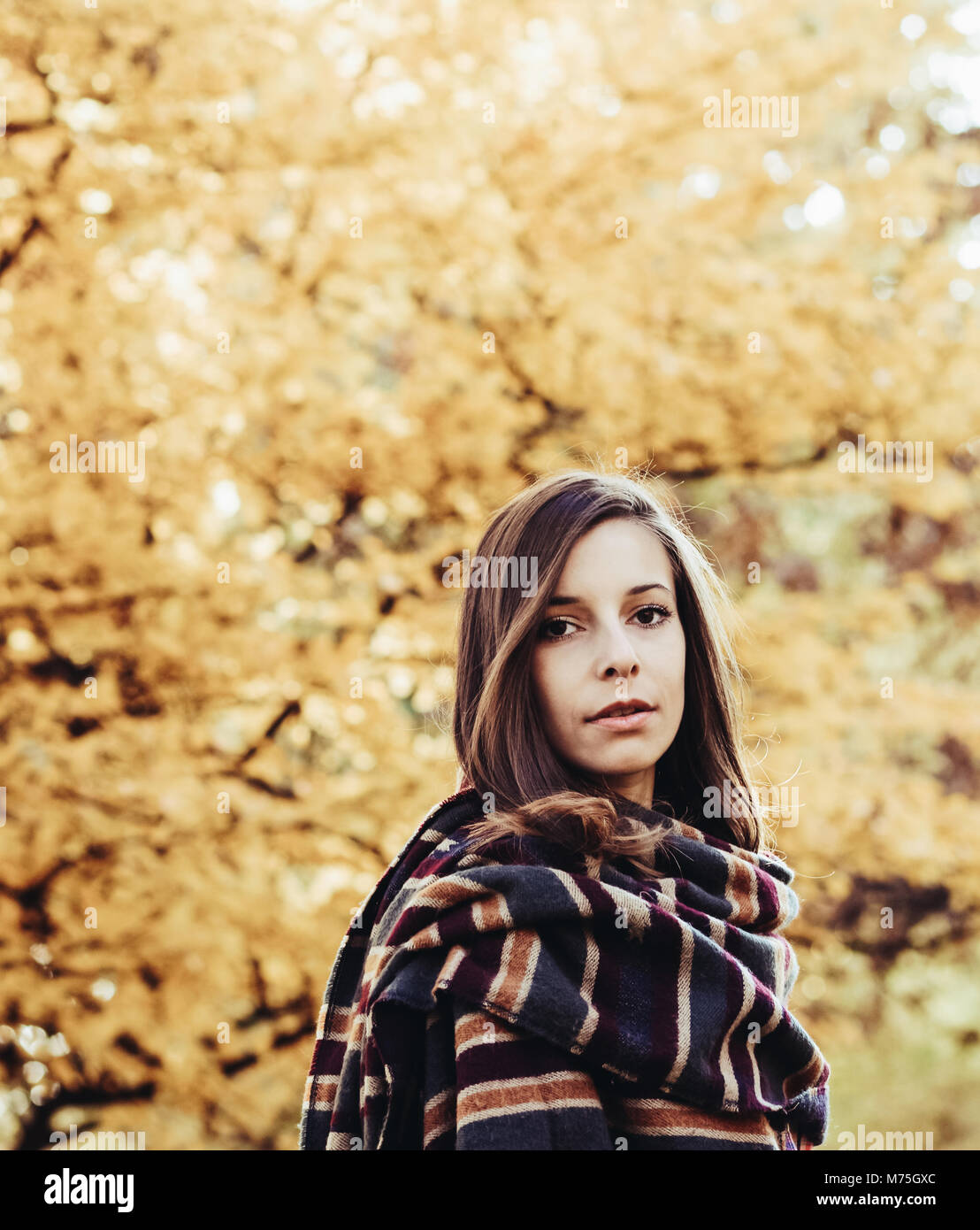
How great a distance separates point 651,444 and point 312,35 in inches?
49.9

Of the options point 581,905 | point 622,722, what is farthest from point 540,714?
point 581,905

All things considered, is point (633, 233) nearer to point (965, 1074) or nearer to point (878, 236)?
point (878, 236)

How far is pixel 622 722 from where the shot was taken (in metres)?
1.09

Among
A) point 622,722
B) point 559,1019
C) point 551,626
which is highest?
point 551,626

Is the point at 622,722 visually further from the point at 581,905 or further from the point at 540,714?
the point at 581,905

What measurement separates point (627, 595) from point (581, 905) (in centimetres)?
33

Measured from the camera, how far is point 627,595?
111 centimetres

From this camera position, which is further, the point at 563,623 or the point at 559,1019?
the point at 563,623

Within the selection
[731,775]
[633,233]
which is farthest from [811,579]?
A: [731,775]

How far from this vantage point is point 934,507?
2.66m

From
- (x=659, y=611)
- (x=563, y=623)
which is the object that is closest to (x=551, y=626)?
(x=563, y=623)

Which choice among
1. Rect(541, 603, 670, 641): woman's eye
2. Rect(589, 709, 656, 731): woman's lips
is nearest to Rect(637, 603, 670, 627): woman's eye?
Rect(541, 603, 670, 641): woman's eye

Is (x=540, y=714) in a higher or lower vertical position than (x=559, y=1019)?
higher

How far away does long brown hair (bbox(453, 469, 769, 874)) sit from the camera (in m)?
1.04
